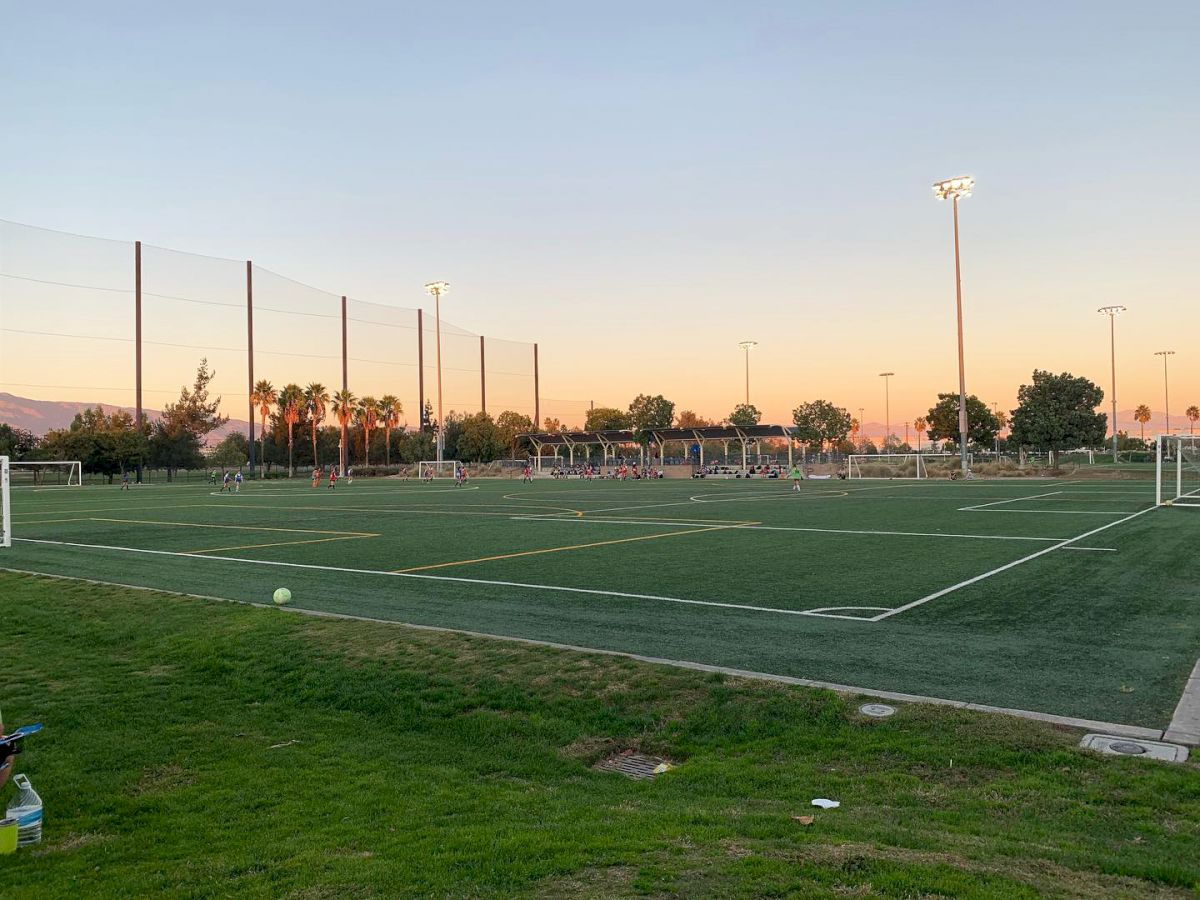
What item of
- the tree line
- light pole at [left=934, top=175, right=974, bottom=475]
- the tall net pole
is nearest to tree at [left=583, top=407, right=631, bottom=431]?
the tree line

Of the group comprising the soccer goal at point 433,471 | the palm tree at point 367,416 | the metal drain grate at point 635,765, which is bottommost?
the metal drain grate at point 635,765

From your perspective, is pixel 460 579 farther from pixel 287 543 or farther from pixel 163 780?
pixel 163 780

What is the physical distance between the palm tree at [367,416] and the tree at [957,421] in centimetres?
6726

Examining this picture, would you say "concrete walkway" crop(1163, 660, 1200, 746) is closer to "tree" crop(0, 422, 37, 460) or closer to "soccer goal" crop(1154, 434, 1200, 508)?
"soccer goal" crop(1154, 434, 1200, 508)

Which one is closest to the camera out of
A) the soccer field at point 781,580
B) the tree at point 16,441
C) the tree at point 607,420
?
the soccer field at point 781,580

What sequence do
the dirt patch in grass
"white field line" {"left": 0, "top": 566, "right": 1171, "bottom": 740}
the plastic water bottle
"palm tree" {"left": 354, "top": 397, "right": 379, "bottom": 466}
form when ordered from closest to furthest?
the plastic water bottle → the dirt patch in grass → "white field line" {"left": 0, "top": 566, "right": 1171, "bottom": 740} → "palm tree" {"left": 354, "top": 397, "right": 379, "bottom": 466}

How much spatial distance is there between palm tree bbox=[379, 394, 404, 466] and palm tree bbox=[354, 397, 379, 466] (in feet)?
2.55

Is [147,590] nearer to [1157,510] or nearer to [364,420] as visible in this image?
[1157,510]

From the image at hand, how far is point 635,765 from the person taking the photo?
5898 millimetres

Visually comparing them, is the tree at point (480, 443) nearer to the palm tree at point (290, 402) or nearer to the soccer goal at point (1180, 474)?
the palm tree at point (290, 402)

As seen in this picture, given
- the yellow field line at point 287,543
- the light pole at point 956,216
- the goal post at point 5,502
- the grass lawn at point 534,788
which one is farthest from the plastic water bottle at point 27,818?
the light pole at point 956,216

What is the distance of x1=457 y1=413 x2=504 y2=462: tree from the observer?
328 feet

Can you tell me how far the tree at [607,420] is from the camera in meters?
128

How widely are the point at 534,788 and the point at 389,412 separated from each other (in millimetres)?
98660
